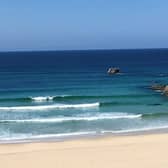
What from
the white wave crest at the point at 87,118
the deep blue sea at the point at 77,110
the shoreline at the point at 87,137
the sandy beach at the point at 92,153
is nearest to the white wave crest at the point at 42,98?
the deep blue sea at the point at 77,110

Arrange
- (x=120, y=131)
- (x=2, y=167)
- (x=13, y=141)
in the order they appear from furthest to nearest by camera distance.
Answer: (x=120, y=131) < (x=13, y=141) < (x=2, y=167)

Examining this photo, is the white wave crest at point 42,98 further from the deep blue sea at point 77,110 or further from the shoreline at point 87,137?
the shoreline at point 87,137

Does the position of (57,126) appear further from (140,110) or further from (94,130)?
(140,110)

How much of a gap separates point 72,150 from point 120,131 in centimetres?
528

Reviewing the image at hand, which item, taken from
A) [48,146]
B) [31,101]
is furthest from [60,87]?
[48,146]

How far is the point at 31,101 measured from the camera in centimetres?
3175

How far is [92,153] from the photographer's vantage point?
14828mm

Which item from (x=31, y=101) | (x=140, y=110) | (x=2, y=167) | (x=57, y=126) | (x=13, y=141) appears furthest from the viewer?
(x=31, y=101)

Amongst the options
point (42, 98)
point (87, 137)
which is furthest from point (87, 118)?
point (42, 98)

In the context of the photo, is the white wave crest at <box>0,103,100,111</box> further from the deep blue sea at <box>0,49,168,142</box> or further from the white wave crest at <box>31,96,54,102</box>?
the white wave crest at <box>31,96,54,102</box>

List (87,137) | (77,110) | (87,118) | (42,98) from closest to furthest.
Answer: (87,137)
(87,118)
(77,110)
(42,98)

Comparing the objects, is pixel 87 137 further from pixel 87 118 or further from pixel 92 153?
pixel 87 118

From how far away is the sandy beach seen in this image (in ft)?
44.0

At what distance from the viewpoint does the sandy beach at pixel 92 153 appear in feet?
44.0
